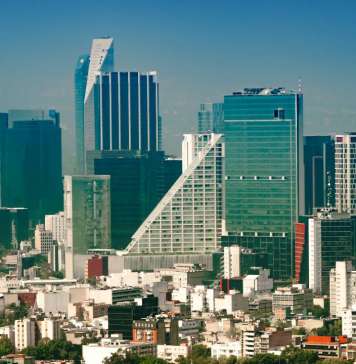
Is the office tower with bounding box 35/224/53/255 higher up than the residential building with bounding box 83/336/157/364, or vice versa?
the office tower with bounding box 35/224/53/255

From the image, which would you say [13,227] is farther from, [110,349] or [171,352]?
[110,349]

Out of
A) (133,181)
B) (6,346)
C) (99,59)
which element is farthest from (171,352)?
(99,59)

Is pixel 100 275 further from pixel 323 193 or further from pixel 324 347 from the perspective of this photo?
pixel 324 347

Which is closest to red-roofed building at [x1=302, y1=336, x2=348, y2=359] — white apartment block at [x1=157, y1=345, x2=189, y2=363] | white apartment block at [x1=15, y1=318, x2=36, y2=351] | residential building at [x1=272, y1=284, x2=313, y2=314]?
white apartment block at [x1=157, y1=345, x2=189, y2=363]

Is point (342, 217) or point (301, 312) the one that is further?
point (342, 217)

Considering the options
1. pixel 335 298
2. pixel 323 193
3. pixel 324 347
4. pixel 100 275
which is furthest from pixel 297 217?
pixel 324 347

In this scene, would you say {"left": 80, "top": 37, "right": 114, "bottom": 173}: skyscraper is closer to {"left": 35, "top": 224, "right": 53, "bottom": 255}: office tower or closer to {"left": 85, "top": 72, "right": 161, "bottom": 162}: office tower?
{"left": 85, "top": 72, "right": 161, "bottom": 162}: office tower
